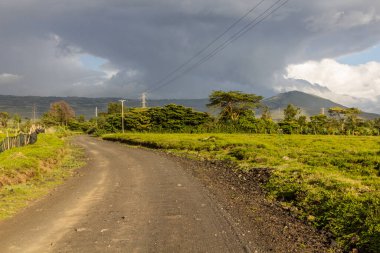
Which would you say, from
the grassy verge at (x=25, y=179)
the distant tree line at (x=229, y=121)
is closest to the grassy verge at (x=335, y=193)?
the grassy verge at (x=25, y=179)

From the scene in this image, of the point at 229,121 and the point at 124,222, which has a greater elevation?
the point at 229,121

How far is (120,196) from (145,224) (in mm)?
4300

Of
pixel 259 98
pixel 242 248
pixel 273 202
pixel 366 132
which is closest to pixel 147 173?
pixel 273 202

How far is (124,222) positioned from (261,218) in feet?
12.9

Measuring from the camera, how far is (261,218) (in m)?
10.4

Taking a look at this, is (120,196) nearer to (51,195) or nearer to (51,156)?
(51,195)

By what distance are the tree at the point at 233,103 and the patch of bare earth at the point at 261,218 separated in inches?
2422

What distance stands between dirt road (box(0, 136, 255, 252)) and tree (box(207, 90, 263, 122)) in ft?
210

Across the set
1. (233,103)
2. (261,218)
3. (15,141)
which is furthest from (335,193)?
(233,103)

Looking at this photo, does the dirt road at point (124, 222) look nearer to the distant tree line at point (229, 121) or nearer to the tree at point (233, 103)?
the distant tree line at point (229, 121)

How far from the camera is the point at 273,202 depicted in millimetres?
12648

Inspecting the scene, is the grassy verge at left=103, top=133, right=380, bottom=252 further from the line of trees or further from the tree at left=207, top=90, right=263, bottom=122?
the tree at left=207, top=90, right=263, bottom=122

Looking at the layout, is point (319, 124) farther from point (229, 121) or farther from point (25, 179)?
point (25, 179)

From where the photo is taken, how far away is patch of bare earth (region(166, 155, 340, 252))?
825cm
